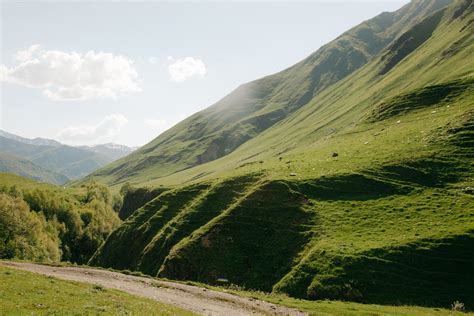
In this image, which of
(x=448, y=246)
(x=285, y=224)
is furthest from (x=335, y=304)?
(x=285, y=224)

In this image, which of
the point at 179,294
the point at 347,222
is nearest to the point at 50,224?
the point at 179,294

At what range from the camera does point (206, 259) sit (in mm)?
61156

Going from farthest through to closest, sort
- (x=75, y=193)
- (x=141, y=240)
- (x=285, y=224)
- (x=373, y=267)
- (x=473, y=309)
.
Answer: (x=75, y=193) < (x=141, y=240) < (x=285, y=224) < (x=373, y=267) < (x=473, y=309)

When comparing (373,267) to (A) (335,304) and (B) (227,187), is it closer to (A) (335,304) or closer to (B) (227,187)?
(A) (335,304)

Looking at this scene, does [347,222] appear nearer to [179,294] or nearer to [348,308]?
[348,308]

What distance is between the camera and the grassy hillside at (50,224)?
84812 millimetres

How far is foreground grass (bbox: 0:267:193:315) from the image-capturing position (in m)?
25.7

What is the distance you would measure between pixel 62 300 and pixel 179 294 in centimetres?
1307

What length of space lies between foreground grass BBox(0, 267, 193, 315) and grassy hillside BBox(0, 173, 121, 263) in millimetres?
52860

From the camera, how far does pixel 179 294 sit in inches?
1548

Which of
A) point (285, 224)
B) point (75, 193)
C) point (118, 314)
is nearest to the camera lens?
point (118, 314)

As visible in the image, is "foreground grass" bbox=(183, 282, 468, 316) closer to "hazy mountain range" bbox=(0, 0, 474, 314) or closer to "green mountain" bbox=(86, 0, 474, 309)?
"hazy mountain range" bbox=(0, 0, 474, 314)

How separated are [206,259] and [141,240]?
28238 millimetres

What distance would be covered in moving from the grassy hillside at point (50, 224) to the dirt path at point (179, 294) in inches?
1637
